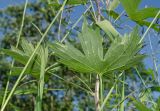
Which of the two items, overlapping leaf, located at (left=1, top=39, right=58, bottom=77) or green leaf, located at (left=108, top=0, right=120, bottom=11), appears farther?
green leaf, located at (left=108, top=0, right=120, bottom=11)

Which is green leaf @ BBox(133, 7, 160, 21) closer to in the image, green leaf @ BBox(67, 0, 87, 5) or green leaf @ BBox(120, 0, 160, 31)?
green leaf @ BBox(120, 0, 160, 31)

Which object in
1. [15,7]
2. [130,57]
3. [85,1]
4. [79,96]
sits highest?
[15,7]

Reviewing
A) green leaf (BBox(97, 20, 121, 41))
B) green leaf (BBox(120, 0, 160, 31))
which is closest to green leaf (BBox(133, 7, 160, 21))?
green leaf (BBox(120, 0, 160, 31))

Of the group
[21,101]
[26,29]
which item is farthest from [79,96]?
[26,29]

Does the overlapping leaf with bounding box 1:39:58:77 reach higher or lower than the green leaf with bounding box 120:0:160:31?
lower

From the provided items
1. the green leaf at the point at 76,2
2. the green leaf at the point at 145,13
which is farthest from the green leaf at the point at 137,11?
the green leaf at the point at 76,2

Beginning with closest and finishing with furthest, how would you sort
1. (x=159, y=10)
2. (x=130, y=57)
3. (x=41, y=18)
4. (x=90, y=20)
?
(x=130, y=57), (x=159, y=10), (x=90, y=20), (x=41, y=18)

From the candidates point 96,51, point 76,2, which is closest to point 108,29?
point 96,51

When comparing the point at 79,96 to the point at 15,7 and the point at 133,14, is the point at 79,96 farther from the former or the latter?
the point at 133,14
